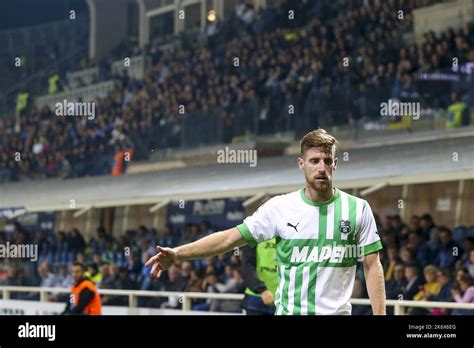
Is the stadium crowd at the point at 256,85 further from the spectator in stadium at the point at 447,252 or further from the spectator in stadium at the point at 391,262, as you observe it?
the spectator in stadium at the point at 391,262

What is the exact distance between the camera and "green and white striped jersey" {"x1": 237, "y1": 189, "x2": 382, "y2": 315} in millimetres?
5105

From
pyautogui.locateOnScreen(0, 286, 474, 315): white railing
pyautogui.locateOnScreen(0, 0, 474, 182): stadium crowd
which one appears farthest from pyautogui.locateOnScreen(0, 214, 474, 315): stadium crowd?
pyautogui.locateOnScreen(0, 0, 474, 182): stadium crowd

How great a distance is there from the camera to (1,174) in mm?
21375

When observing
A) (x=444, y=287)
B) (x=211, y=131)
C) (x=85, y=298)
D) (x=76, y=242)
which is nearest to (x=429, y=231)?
(x=444, y=287)

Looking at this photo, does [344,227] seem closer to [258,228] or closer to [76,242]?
[258,228]

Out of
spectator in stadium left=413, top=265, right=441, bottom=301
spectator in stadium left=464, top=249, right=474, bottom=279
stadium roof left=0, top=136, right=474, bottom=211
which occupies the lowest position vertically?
spectator in stadium left=413, top=265, right=441, bottom=301

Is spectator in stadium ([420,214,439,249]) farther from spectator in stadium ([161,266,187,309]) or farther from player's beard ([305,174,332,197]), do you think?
player's beard ([305,174,332,197])

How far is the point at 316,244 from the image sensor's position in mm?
5133

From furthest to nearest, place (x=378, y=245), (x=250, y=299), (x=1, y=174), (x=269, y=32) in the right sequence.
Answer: (x=1, y=174), (x=269, y=32), (x=250, y=299), (x=378, y=245)

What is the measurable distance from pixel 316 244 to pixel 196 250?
0.52 meters

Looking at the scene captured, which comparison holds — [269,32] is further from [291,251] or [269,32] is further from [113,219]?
[291,251]

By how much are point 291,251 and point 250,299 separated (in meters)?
3.76

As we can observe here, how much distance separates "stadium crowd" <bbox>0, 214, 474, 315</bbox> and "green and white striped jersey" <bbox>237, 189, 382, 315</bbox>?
4840mm
